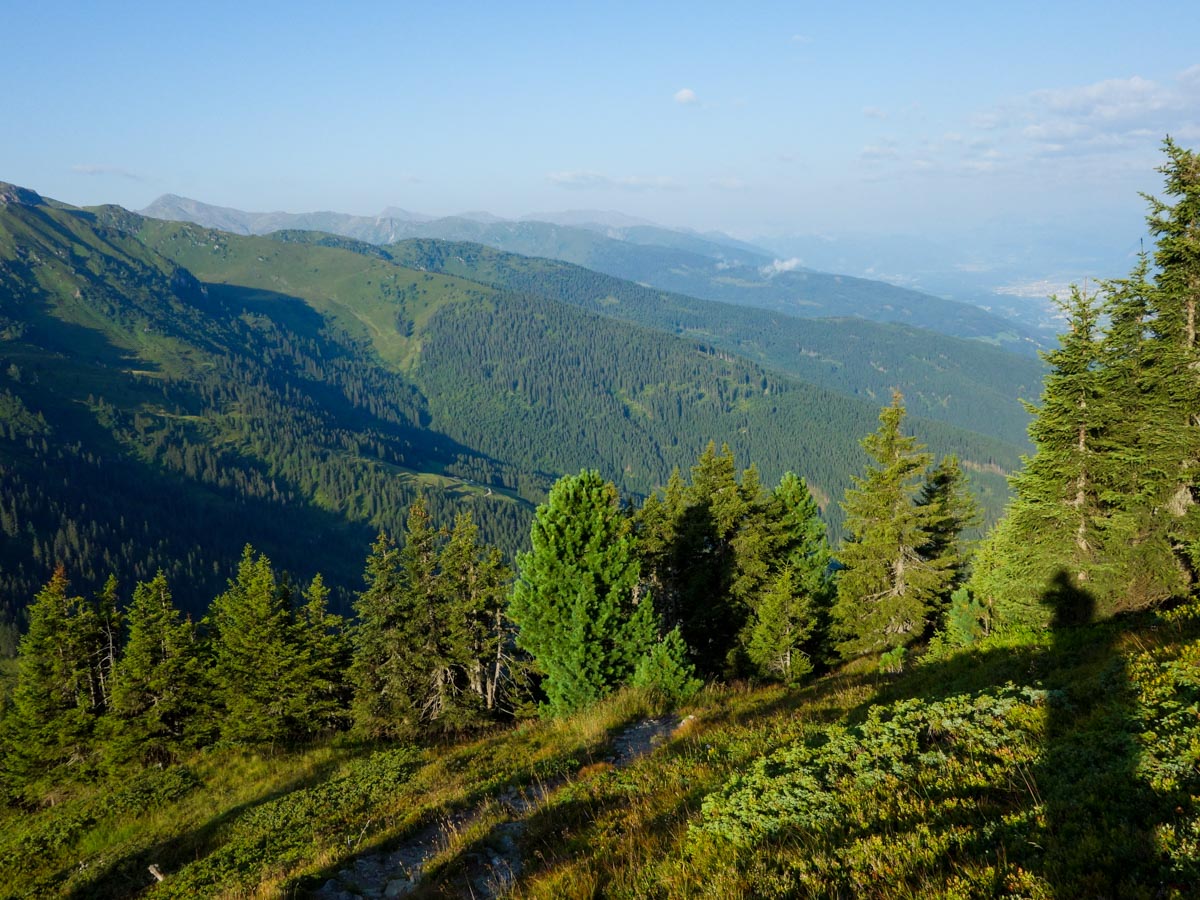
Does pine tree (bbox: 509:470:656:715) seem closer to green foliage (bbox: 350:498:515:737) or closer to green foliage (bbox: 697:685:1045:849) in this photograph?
green foliage (bbox: 350:498:515:737)

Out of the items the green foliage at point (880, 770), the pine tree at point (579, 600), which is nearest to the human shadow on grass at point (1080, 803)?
the green foliage at point (880, 770)

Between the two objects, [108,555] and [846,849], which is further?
[108,555]

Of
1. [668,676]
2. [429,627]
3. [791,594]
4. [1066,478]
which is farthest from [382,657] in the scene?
[1066,478]

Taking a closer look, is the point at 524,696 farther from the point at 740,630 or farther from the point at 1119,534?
the point at 1119,534

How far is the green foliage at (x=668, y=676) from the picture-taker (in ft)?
63.3

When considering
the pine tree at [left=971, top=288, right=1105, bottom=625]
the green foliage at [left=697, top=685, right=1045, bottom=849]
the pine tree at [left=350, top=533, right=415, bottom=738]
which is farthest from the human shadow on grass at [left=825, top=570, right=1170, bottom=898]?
the pine tree at [left=350, top=533, right=415, bottom=738]

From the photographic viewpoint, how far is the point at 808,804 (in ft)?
24.3

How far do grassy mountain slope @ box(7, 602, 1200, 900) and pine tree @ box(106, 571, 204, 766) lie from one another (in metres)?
18.6

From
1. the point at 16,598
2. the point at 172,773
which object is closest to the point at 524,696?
the point at 172,773

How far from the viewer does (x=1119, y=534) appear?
18.4 m

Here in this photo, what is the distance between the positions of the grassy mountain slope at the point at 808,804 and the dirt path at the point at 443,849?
49 mm

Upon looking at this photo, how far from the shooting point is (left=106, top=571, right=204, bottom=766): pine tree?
3419 centimetres

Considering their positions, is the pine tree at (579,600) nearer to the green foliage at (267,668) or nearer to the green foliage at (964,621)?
the green foliage at (964,621)

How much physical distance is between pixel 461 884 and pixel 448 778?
24.7 feet
